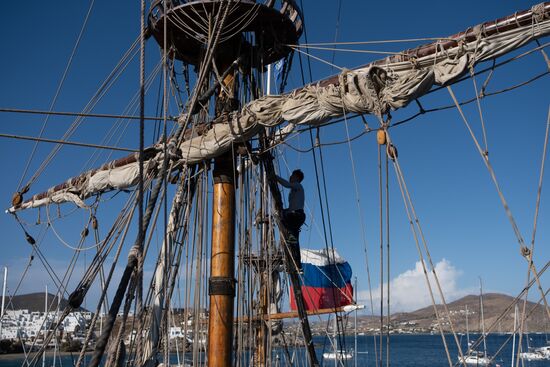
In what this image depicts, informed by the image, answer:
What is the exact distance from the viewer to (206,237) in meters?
8.53

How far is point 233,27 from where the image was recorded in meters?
8.55

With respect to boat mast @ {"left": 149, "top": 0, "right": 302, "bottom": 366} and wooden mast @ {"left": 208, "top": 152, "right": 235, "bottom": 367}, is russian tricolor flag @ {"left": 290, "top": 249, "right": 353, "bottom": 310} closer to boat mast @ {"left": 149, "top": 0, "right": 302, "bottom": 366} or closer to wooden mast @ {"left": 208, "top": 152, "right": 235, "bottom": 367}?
boat mast @ {"left": 149, "top": 0, "right": 302, "bottom": 366}

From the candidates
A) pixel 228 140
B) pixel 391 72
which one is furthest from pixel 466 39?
pixel 228 140

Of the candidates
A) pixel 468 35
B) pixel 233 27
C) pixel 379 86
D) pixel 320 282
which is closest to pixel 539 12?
pixel 468 35

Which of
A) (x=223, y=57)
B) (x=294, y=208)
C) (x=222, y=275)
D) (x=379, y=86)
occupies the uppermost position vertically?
(x=223, y=57)

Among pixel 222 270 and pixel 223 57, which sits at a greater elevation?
pixel 223 57

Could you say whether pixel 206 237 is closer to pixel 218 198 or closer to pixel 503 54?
pixel 218 198

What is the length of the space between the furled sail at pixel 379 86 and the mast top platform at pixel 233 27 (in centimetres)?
143

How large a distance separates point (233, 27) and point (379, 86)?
2826 mm

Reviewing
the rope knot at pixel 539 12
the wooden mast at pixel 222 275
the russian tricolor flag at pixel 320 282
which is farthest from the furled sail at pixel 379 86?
the russian tricolor flag at pixel 320 282

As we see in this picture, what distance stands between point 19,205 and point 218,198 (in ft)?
24.1

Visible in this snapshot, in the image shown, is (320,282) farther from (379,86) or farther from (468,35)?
(468,35)

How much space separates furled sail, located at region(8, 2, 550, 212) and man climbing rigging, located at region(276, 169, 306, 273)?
3.57ft

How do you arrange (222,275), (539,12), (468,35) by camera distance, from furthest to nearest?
1. (222,275)
2. (468,35)
3. (539,12)
